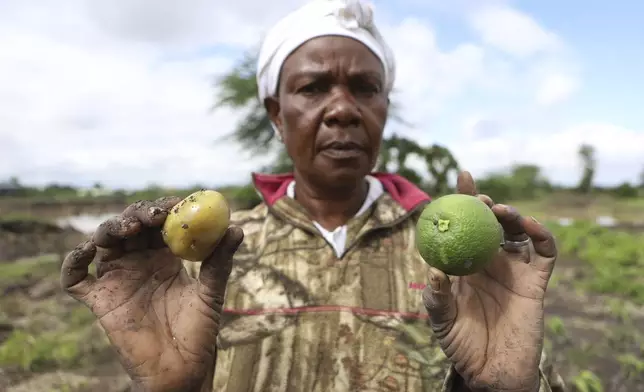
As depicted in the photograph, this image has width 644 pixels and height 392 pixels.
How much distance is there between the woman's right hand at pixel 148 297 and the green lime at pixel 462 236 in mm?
709

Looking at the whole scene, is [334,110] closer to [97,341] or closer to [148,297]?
[148,297]

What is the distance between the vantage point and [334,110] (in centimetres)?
230

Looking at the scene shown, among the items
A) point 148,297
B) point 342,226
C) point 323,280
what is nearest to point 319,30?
point 342,226

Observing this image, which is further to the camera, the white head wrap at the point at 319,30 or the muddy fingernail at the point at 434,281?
the white head wrap at the point at 319,30

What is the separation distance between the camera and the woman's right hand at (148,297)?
1.68 metres

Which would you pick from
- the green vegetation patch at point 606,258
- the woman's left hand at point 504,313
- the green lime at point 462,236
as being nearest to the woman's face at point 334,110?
the green lime at point 462,236

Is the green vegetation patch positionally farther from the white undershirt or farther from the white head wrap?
the white head wrap

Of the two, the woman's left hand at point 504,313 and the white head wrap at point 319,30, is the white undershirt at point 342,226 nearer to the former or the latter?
the white head wrap at point 319,30

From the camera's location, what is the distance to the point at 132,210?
1.68 meters

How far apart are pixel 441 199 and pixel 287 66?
1.07m

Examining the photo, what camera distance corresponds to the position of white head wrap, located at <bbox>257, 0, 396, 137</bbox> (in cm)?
243

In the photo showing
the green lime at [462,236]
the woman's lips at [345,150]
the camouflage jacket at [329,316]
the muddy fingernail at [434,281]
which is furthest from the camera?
the woman's lips at [345,150]

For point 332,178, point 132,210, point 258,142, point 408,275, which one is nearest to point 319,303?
point 408,275

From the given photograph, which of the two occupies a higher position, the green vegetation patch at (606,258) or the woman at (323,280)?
the woman at (323,280)
